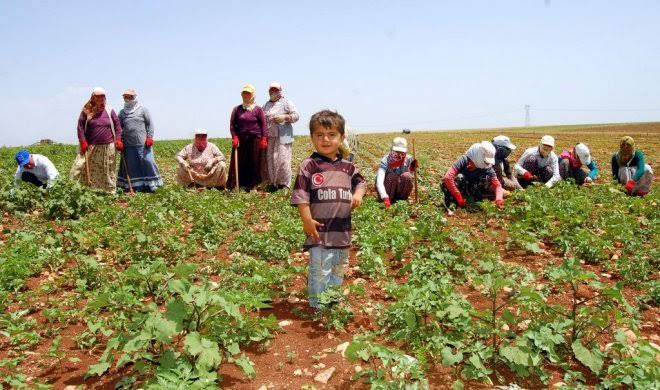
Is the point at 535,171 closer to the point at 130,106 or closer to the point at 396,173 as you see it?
the point at 396,173

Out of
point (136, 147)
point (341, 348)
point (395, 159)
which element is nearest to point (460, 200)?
point (395, 159)

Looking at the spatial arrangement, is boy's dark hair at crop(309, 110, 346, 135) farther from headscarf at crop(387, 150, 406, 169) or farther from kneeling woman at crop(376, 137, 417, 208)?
headscarf at crop(387, 150, 406, 169)

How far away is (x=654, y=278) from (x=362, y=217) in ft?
12.3

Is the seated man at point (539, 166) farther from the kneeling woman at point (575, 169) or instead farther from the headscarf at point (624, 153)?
the headscarf at point (624, 153)

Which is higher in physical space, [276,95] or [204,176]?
[276,95]

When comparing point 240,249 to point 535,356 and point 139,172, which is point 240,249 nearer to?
point 535,356

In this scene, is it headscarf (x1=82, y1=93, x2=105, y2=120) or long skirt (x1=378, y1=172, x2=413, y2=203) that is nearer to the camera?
long skirt (x1=378, y1=172, x2=413, y2=203)

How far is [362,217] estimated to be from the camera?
742 centimetres

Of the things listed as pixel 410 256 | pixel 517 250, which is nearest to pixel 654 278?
pixel 517 250

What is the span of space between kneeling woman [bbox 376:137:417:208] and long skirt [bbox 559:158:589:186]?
3939 mm

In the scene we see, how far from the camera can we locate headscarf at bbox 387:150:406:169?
28.7 ft

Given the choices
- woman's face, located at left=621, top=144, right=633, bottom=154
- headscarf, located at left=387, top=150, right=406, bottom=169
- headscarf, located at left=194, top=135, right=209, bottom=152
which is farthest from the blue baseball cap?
woman's face, located at left=621, top=144, right=633, bottom=154

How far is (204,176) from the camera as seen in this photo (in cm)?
1049

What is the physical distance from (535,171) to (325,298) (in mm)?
7748
